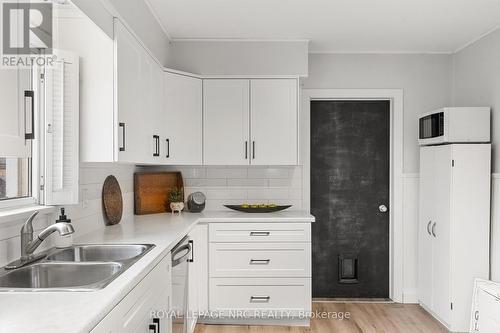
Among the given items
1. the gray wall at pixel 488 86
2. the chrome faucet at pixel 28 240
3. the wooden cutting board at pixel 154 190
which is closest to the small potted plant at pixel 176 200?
the wooden cutting board at pixel 154 190

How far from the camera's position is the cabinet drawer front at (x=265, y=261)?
3.82 metres

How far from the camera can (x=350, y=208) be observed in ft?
14.9

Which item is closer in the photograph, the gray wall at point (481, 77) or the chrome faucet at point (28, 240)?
the chrome faucet at point (28, 240)

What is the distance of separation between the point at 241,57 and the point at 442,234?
238 cm

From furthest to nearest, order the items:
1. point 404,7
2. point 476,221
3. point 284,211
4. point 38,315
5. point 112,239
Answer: point 284,211 → point 476,221 → point 404,7 → point 112,239 → point 38,315

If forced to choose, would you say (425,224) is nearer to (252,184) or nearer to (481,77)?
(481,77)

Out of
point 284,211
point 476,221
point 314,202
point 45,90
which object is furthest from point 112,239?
point 476,221

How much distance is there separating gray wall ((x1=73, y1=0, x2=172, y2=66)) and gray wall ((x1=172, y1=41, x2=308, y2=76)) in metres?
0.18

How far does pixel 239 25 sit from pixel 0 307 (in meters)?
2.90

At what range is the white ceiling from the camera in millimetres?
3178

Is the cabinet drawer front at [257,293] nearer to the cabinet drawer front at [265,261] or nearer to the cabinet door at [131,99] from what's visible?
the cabinet drawer front at [265,261]

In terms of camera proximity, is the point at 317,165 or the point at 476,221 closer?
the point at 476,221

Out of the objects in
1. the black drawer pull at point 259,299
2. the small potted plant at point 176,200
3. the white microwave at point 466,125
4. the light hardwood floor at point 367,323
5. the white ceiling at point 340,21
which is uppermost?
the white ceiling at point 340,21

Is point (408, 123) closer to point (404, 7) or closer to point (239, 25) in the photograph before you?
point (404, 7)
